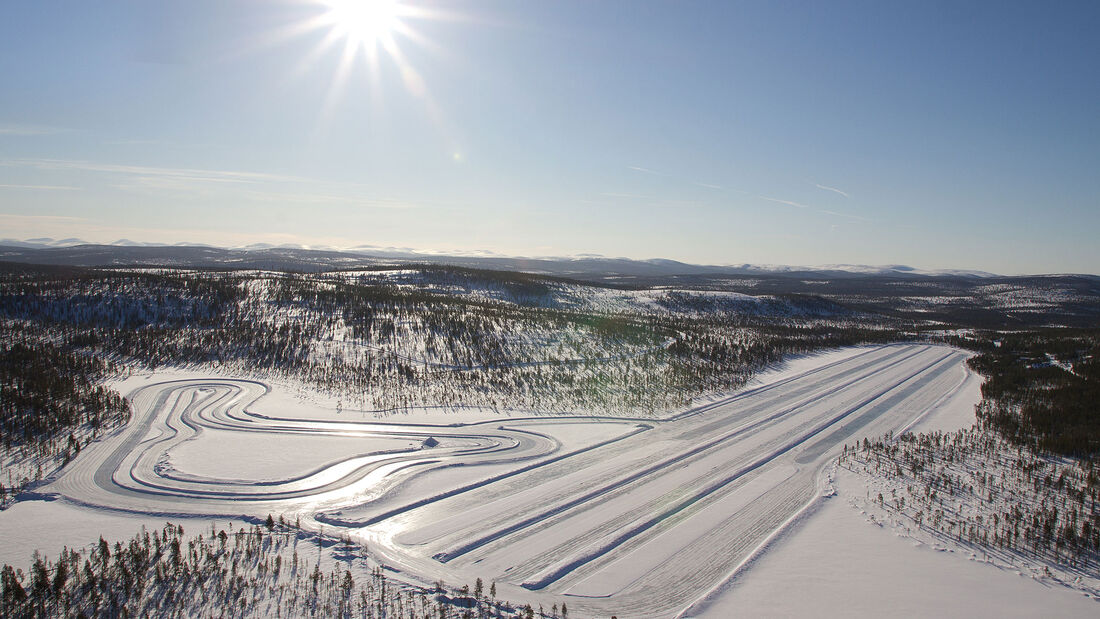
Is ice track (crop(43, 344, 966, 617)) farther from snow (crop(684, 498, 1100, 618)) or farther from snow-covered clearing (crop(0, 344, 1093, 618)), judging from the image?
snow (crop(684, 498, 1100, 618))

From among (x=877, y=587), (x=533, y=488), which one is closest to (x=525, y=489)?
(x=533, y=488)

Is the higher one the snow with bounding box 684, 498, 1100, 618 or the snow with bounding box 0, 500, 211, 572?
the snow with bounding box 684, 498, 1100, 618

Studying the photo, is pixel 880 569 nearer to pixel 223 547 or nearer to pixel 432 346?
pixel 223 547

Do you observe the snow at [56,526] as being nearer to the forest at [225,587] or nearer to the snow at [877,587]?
the forest at [225,587]

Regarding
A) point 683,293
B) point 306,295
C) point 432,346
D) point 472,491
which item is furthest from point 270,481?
point 683,293

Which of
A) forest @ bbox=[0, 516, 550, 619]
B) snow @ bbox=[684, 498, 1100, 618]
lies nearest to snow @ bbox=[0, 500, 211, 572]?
forest @ bbox=[0, 516, 550, 619]

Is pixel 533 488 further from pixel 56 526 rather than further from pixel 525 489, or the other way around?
pixel 56 526
